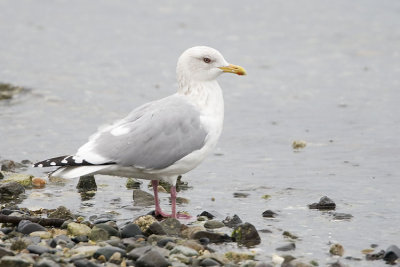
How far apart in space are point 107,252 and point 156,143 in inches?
60.6

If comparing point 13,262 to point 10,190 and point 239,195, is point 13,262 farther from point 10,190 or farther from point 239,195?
point 239,195

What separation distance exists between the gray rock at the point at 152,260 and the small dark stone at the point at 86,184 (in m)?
2.92

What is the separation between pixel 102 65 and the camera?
615 inches

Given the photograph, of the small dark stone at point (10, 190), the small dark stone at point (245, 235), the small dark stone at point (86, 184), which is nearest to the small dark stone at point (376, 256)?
the small dark stone at point (245, 235)

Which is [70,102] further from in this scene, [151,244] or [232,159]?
[151,244]

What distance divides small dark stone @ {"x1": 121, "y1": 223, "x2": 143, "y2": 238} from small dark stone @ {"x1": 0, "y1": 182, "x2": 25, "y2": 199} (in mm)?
2022

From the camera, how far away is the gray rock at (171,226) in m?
6.98

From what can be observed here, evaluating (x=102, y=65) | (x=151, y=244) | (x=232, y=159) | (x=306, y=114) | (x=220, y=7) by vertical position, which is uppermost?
(x=220, y=7)

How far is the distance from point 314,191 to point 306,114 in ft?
12.6

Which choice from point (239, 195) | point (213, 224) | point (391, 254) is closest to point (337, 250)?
point (391, 254)

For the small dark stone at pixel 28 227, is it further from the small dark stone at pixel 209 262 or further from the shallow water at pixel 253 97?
the small dark stone at pixel 209 262

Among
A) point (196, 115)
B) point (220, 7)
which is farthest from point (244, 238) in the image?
point (220, 7)

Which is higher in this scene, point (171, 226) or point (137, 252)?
point (171, 226)

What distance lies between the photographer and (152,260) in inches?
233
